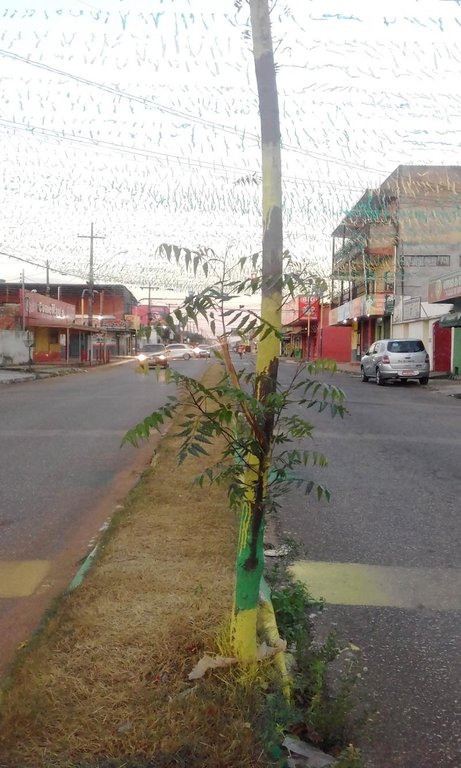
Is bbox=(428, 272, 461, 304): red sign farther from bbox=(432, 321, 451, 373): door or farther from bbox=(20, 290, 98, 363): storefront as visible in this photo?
bbox=(20, 290, 98, 363): storefront

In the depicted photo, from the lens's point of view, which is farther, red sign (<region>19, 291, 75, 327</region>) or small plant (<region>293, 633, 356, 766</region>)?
red sign (<region>19, 291, 75, 327</region>)

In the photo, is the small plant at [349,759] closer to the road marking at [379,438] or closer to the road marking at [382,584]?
the road marking at [382,584]

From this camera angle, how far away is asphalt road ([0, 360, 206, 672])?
4.18 meters

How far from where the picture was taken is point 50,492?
689 cm

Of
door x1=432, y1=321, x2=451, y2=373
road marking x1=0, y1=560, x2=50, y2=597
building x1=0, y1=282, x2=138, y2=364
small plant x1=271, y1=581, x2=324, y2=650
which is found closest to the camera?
small plant x1=271, y1=581, x2=324, y2=650

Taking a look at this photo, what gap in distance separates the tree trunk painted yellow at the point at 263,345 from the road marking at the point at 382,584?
60.9 inches

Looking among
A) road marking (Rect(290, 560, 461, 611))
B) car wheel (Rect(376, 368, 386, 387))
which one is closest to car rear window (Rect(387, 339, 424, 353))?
car wheel (Rect(376, 368, 386, 387))

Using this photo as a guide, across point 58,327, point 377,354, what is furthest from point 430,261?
point 58,327

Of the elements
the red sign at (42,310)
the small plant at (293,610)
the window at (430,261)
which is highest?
the window at (430,261)

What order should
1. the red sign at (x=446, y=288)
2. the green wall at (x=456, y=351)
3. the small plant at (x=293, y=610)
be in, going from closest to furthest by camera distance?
1. the small plant at (x=293, y=610)
2. the red sign at (x=446, y=288)
3. the green wall at (x=456, y=351)

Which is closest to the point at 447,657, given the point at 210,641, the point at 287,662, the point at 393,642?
the point at 393,642

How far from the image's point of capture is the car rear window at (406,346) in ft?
76.9

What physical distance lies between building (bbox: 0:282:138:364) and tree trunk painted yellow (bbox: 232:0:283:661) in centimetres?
2345

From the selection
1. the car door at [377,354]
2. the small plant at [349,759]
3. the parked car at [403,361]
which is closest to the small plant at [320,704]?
the small plant at [349,759]
